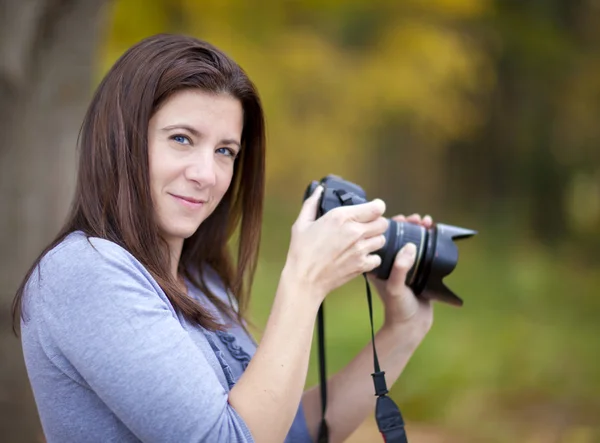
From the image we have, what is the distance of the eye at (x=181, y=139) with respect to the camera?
1353 mm

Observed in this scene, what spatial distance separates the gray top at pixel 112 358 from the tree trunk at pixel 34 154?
4.97 feet

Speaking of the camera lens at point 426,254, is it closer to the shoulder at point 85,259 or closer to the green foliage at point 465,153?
the shoulder at point 85,259

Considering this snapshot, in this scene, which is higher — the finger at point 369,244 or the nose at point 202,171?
the nose at point 202,171

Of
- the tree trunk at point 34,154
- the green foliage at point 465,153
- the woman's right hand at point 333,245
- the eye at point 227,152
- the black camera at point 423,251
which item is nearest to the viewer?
the woman's right hand at point 333,245

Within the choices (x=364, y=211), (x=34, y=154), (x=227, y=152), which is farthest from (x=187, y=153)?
(x=34, y=154)

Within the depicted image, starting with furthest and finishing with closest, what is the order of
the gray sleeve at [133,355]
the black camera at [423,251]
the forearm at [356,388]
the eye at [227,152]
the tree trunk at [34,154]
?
the tree trunk at [34,154], the forearm at [356,388], the black camera at [423,251], the eye at [227,152], the gray sleeve at [133,355]

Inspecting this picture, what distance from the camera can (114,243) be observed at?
124 cm

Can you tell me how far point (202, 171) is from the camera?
1370 mm

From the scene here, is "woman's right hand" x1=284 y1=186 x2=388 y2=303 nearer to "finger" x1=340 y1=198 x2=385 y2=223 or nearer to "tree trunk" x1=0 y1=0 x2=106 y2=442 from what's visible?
"finger" x1=340 y1=198 x2=385 y2=223

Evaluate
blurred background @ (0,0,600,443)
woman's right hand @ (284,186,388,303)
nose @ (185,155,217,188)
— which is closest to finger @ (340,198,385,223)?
woman's right hand @ (284,186,388,303)

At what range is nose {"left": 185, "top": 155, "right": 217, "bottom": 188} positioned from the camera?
1363mm

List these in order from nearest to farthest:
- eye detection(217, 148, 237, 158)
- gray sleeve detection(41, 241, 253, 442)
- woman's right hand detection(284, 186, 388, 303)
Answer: gray sleeve detection(41, 241, 253, 442) < woman's right hand detection(284, 186, 388, 303) < eye detection(217, 148, 237, 158)

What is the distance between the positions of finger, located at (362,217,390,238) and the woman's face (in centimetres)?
31

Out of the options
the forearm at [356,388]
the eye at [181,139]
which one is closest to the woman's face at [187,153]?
the eye at [181,139]
